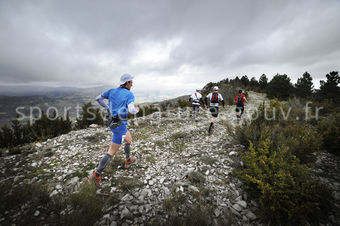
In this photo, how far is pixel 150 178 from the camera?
3082mm

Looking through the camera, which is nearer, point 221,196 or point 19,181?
point 221,196

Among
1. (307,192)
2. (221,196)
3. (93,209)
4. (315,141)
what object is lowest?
(221,196)

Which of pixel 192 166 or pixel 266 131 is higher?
pixel 266 131

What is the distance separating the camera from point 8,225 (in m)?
1.89

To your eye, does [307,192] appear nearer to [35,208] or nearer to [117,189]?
[117,189]

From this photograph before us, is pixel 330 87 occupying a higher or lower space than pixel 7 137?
higher

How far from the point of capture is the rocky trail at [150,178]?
209 centimetres

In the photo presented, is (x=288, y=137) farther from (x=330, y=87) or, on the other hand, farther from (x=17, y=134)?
(x=330, y=87)

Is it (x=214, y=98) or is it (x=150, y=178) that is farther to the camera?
(x=214, y=98)

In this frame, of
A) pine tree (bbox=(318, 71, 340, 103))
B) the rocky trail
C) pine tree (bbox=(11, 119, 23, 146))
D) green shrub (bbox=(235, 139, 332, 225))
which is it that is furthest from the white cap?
pine tree (bbox=(318, 71, 340, 103))

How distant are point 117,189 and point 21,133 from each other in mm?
7019

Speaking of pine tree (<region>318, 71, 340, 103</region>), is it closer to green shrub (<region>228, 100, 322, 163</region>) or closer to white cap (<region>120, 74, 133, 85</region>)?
green shrub (<region>228, 100, 322, 163</region>)

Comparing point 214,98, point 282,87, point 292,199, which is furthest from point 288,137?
point 282,87

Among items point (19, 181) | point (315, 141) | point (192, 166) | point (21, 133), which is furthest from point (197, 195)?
point (21, 133)
